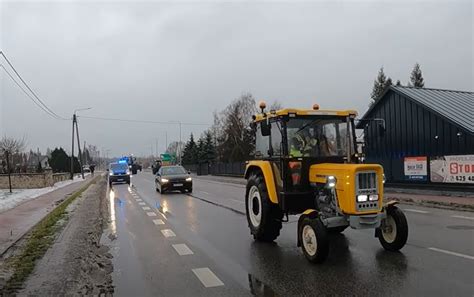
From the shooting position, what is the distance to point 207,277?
6.74 m

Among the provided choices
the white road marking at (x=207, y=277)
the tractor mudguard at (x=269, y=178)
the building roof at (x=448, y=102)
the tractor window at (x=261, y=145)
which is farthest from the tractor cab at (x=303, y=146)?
the building roof at (x=448, y=102)

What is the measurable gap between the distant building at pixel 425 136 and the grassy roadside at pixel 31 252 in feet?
45.6

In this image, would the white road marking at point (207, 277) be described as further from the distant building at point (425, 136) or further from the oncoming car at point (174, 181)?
the oncoming car at point (174, 181)

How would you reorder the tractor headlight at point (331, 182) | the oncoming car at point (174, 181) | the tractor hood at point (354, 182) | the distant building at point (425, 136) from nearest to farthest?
the tractor hood at point (354, 182), the tractor headlight at point (331, 182), the distant building at point (425, 136), the oncoming car at point (174, 181)

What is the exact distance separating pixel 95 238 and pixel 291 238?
435cm

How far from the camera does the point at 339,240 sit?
930 centimetres

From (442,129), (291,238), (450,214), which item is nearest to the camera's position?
(291,238)

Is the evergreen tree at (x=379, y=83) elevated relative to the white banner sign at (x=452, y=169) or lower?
elevated

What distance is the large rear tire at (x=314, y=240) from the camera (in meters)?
7.15

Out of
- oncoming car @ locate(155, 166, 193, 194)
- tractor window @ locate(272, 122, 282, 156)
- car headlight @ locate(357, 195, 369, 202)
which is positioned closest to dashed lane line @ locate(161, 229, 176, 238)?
tractor window @ locate(272, 122, 282, 156)

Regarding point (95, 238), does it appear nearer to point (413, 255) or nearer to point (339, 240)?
point (339, 240)

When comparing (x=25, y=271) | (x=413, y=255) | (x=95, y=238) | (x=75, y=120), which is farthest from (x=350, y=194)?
(x=75, y=120)

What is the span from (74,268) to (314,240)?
3.84 metres

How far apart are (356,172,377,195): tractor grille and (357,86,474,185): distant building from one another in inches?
513
